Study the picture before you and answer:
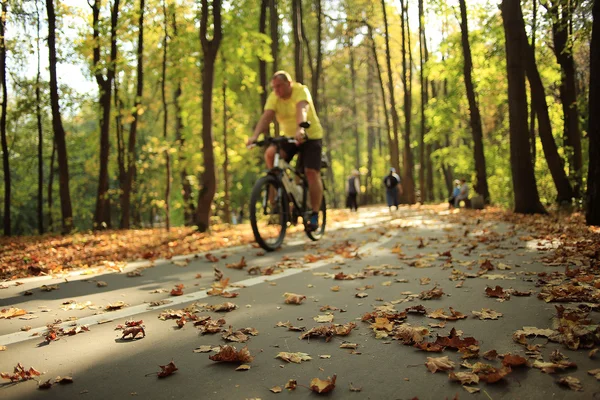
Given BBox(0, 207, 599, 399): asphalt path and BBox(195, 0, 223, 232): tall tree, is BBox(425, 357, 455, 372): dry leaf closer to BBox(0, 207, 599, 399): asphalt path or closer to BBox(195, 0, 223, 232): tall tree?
BBox(0, 207, 599, 399): asphalt path

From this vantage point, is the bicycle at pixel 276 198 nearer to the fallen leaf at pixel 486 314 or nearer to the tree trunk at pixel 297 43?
the fallen leaf at pixel 486 314

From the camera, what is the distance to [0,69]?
527 inches

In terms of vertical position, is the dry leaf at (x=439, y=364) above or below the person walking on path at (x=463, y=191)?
below

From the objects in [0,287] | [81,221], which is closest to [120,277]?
[0,287]

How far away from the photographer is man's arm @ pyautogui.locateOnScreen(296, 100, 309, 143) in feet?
22.9

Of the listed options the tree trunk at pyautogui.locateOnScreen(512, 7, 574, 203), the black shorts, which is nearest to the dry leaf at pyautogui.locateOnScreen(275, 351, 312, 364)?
the black shorts

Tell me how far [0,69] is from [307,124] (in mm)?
10798

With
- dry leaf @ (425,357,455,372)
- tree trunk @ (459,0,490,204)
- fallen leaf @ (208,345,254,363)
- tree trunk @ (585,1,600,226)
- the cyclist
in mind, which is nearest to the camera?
dry leaf @ (425,357,455,372)

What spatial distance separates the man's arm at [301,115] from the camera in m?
6.98

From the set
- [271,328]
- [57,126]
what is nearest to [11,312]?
[271,328]

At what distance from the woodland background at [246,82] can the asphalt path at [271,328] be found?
13.5ft

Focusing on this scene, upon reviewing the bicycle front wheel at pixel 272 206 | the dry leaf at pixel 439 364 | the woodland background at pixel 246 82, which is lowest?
the dry leaf at pixel 439 364

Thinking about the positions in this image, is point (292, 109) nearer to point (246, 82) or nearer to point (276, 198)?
point (276, 198)

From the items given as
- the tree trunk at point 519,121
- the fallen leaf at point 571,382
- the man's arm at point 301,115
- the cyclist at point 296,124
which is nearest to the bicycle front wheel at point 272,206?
the cyclist at point 296,124
